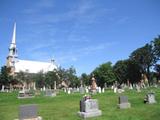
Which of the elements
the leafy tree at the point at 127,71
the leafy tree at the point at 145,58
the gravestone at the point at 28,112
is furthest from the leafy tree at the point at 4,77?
the gravestone at the point at 28,112

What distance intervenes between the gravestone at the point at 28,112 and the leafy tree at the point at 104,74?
82373mm

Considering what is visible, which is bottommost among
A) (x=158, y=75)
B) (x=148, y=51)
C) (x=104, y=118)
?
(x=104, y=118)

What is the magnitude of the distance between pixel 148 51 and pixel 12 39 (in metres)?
76.7

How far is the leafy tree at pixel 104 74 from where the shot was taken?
95.2 meters

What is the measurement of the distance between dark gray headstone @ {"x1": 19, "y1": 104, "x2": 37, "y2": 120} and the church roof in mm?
118519

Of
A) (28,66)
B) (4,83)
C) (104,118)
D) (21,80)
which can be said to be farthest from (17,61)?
(104,118)

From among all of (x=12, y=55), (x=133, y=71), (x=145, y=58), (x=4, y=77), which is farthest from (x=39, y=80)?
(x=145, y=58)

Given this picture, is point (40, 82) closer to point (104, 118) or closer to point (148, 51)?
point (148, 51)

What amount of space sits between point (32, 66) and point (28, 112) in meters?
124

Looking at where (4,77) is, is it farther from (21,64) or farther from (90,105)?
(90,105)

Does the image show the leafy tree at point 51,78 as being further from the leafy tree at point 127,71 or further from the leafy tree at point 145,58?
the leafy tree at point 145,58

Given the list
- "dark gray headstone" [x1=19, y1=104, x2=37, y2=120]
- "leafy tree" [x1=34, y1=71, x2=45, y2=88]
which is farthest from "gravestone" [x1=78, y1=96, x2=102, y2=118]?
"leafy tree" [x1=34, y1=71, x2=45, y2=88]

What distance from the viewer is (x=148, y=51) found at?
79.6 meters

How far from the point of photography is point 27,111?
1260 centimetres
